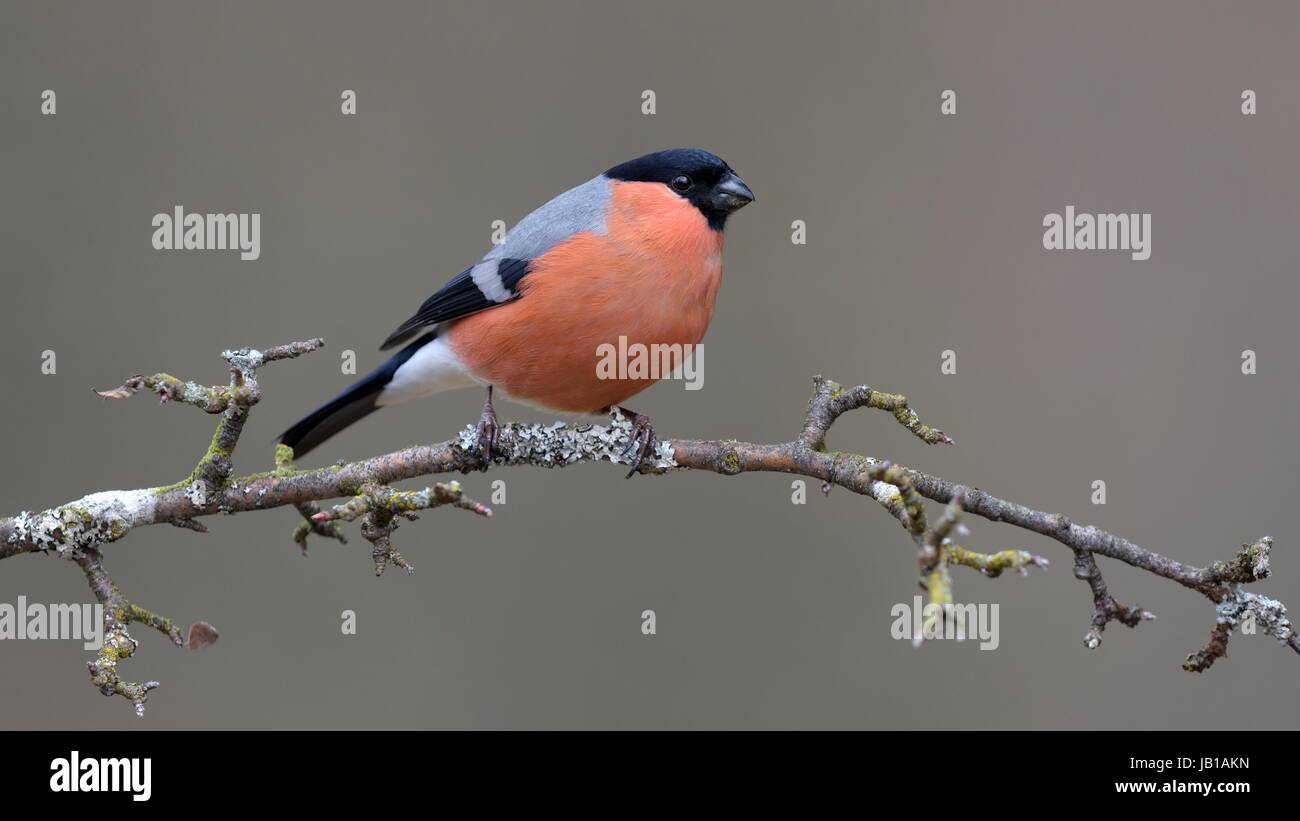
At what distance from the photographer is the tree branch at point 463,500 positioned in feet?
5.93

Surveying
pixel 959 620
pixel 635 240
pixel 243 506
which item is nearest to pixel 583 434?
pixel 635 240

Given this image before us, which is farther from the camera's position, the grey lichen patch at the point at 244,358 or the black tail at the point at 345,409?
the black tail at the point at 345,409

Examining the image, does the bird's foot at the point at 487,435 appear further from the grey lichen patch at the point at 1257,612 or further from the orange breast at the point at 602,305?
the grey lichen patch at the point at 1257,612

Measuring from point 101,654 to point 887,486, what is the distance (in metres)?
1.26

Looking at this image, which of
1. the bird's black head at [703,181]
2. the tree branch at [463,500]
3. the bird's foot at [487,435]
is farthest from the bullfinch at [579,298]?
the tree branch at [463,500]

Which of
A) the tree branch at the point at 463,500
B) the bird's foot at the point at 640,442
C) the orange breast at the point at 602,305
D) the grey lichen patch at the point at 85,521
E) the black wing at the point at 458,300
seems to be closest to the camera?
the tree branch at the point at 463,500

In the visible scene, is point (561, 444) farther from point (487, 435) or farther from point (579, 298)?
point (579, 298)

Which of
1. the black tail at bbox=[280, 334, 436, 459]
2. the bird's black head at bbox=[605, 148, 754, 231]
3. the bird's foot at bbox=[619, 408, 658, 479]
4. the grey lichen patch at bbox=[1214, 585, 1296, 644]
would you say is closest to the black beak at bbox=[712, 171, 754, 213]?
the bird's black head at bbox=[605, 148, 754, 231]

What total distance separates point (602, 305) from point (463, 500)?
1.06 m

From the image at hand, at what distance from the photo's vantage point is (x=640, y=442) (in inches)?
94.3

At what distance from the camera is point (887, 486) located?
1.93 meters

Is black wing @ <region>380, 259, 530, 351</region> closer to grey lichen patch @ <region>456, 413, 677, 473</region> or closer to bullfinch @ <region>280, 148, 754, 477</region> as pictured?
bullfinch @ <region>280, 148, 754, 477</region>

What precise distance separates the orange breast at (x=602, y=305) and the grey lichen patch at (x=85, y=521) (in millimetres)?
872

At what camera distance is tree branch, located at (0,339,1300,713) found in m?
1.81
